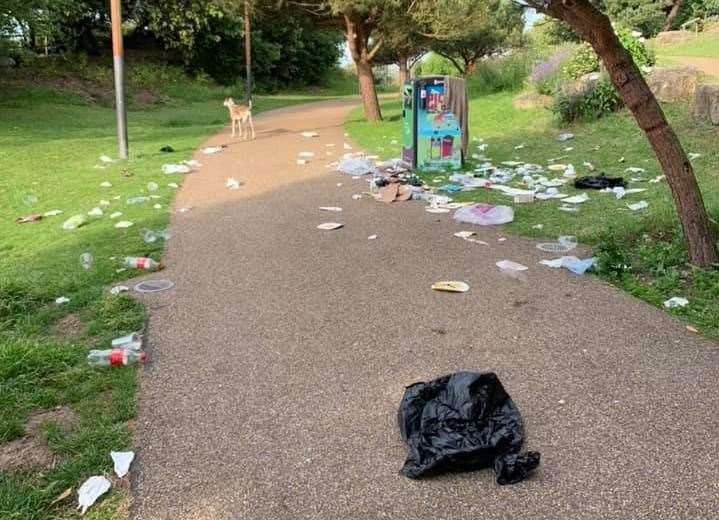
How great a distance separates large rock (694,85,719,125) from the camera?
1120cm

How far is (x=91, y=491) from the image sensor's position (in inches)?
117

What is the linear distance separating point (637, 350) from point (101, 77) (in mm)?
31892

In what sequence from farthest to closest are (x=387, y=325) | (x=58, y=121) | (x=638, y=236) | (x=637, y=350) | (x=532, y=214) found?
(x=58, y=121), (x=532, y=214), (x=638, y=236), (x=387, y=325), (x=637, y=350)

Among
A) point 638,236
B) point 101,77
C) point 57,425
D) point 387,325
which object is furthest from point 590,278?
point 101,77

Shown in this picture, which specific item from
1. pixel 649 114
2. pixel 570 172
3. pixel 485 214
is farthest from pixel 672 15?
pixel 649 114

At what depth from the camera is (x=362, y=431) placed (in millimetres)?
3398

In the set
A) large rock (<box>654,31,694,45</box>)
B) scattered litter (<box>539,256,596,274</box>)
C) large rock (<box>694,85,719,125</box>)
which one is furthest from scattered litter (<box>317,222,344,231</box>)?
large rock (<box>654,31,694,45</box>)

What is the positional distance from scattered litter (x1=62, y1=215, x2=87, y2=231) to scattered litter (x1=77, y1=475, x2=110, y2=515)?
230 inches

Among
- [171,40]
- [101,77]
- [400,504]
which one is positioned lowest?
[400,504]

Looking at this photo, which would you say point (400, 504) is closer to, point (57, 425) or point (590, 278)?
point (57, 425)

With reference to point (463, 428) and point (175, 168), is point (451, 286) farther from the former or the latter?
point (175, 168)

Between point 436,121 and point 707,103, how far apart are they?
482 centimetres

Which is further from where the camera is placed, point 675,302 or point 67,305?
point 67,305

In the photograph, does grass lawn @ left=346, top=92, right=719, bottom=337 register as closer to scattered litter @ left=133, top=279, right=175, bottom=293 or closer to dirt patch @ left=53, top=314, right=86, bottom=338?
scattered litter @ left=133, top=279, right=175, bottom=293
